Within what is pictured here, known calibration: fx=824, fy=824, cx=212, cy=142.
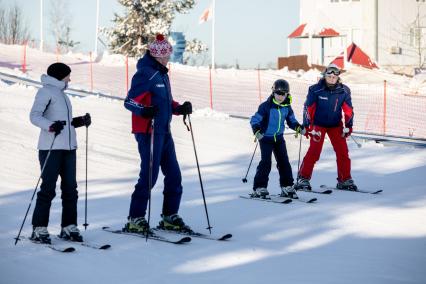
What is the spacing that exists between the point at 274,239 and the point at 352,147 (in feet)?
30.3

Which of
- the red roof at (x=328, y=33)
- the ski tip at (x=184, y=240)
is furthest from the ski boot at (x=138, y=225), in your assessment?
the red roof at (x=328, y=33)

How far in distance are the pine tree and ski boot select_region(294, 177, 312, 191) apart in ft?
125

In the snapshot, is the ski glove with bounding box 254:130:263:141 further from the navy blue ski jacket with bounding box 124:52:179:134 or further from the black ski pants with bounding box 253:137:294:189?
the navy blue ski jacket with bounding box 124:52:179:134

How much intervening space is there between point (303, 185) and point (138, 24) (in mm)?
39613

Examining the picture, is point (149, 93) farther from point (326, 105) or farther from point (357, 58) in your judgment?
point (357, 58)

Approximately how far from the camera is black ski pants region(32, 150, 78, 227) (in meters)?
7.44

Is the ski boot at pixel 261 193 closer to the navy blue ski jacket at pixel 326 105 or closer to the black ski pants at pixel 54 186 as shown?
the navy blue ski jacket at pixel 326 105

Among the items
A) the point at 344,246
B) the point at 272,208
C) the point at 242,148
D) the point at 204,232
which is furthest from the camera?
the point at 242,148

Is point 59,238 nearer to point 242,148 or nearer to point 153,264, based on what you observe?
point 153,264

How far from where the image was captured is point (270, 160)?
416 inches

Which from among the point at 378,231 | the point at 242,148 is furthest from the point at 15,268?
the point at 242,148

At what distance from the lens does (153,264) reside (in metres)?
6.80

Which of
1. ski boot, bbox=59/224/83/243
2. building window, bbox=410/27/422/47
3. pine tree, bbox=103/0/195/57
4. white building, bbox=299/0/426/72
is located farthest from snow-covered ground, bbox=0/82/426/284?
building window, bbox=410/27/422/47

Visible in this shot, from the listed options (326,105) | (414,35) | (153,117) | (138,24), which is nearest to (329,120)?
(326,105)
